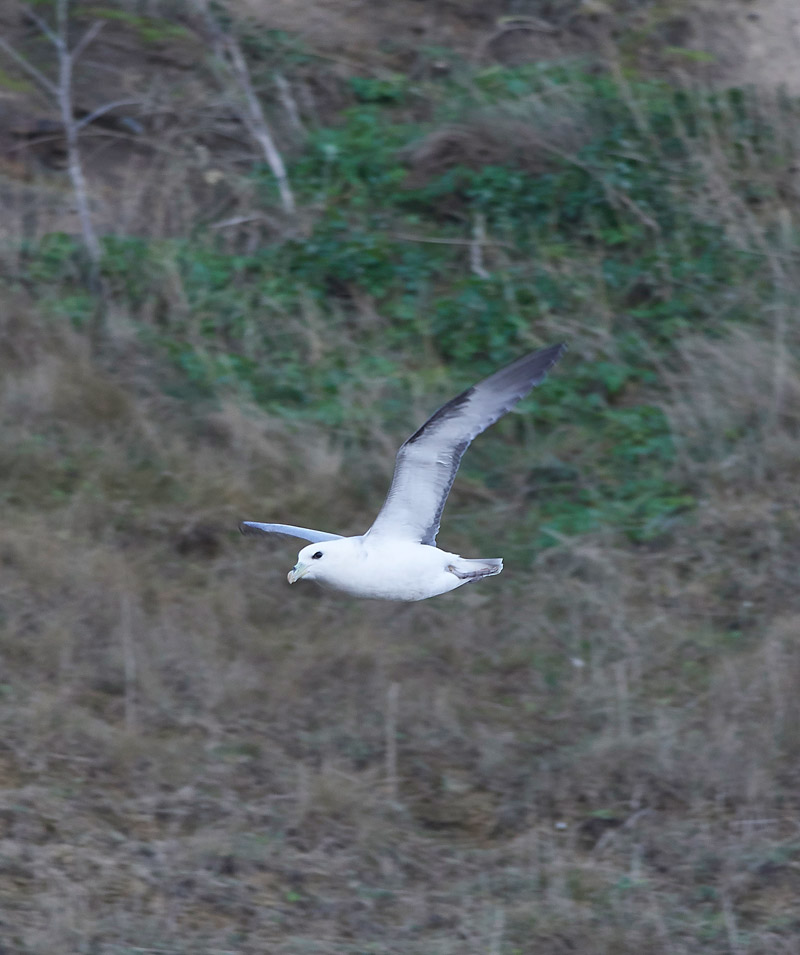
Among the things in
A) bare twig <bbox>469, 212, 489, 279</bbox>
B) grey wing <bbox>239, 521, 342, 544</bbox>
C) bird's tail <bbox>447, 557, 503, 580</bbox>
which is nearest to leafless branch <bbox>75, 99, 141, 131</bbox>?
bare twig <bbox>469, 212, 489, 279</bbox>

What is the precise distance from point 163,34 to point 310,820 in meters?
7.71

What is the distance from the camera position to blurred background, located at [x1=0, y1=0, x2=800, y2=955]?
618 centimetres

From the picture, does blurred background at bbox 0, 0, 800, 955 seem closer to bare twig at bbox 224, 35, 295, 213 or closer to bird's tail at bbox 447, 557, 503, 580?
bare twig at bbox 224, 35, 295, 213

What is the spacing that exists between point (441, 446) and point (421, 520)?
0.36 metres

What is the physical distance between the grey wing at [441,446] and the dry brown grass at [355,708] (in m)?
1.97

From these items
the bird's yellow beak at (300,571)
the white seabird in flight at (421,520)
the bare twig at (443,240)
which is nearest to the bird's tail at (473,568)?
the white seabird in flight at (421,520)

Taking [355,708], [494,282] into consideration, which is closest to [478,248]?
[494,282]

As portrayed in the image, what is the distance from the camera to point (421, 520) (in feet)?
16.9

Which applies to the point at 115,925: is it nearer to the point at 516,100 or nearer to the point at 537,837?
the point at 537,837

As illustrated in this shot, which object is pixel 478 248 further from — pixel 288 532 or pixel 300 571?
pixel 300 571

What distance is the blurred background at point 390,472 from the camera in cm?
618

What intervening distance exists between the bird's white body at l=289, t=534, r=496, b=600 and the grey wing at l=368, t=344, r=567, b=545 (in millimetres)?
128

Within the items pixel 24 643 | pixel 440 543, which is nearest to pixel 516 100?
pixel 440 543

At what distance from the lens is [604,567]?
8.00 metres
